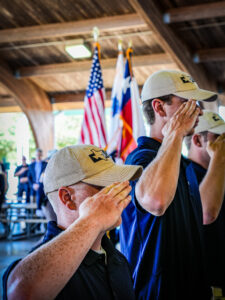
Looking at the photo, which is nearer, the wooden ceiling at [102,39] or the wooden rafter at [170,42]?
the wooden rafter at [170,42]

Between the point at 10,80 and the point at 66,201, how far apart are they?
1093 cm

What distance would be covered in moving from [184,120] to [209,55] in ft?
26.7

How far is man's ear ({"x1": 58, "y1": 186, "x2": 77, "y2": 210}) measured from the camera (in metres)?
1.55

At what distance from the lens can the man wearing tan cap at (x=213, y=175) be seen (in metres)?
2.41

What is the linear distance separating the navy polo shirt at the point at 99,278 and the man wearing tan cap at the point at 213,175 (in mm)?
784

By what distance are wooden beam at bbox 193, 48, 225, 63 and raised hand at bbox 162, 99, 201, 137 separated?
797 centimetres

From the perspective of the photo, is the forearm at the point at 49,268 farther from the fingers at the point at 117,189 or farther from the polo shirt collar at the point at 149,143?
the polo shirt collar at the point at 149,143

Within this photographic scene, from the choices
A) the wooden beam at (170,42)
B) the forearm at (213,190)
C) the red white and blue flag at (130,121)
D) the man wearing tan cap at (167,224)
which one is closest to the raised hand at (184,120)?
the man wearing tan cap at (167,224)

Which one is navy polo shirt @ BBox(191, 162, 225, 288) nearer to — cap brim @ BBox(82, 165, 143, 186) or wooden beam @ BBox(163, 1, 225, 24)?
cap brim @ BBox(82, 165, 143, 186)

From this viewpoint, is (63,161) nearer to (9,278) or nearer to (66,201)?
(66,201)

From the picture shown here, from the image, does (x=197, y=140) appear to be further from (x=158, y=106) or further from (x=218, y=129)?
(x=158, y=106)

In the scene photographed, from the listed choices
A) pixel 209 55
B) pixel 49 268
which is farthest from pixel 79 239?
pixel 209 55

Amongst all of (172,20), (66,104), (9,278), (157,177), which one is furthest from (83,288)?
(66,104)

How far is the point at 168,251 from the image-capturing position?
1822 mm
